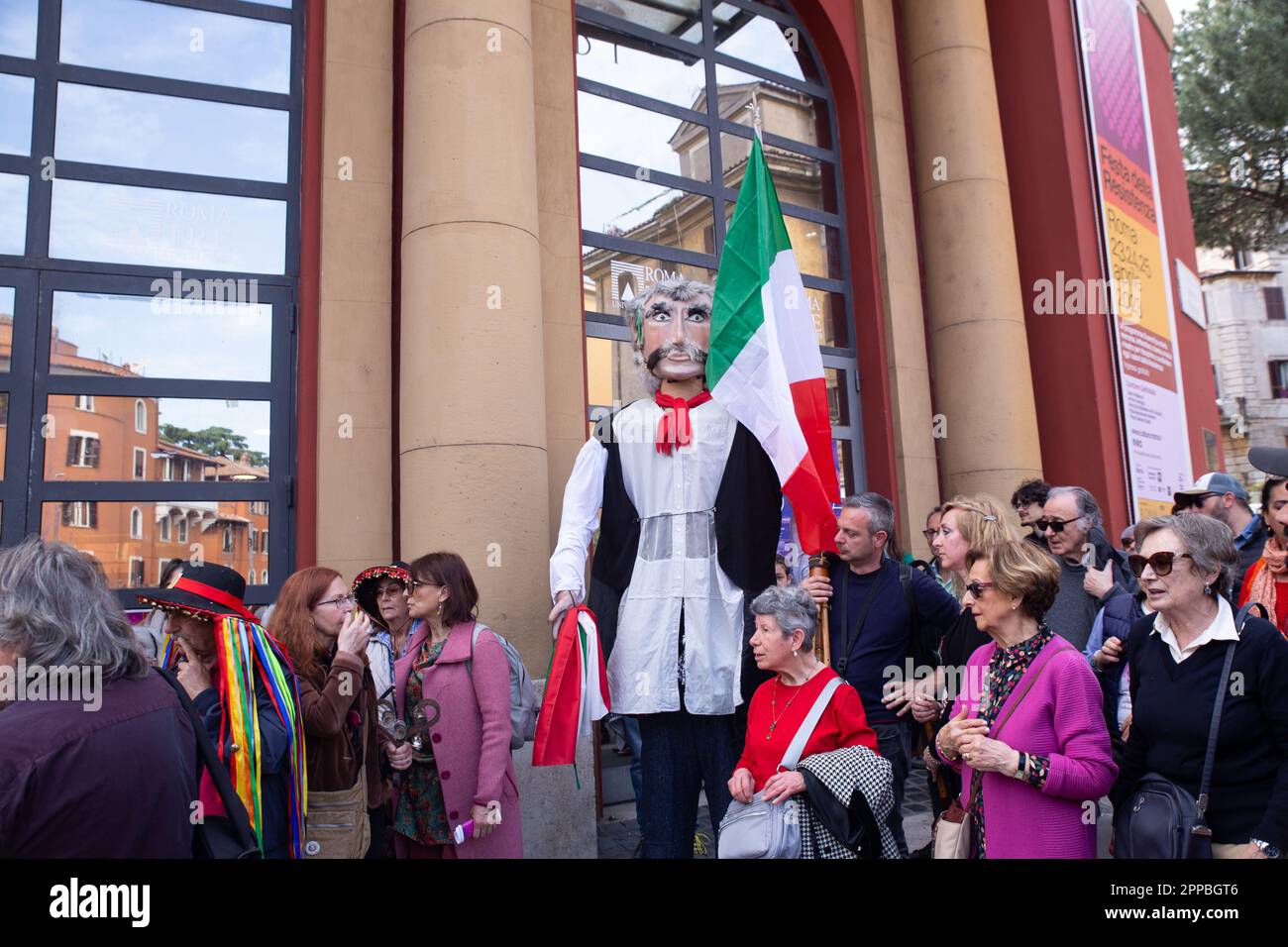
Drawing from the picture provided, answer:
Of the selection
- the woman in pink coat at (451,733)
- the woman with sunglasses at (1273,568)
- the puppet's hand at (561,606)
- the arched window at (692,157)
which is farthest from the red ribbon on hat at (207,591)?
the arched window at (692,157)

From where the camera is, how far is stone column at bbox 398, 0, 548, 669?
→ 477 centimetres

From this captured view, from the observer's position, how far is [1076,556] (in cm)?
409

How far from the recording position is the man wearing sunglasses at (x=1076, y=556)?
4035 millimetres

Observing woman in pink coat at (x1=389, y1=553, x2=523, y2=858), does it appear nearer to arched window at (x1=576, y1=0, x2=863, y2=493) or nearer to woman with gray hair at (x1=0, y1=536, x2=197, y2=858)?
woman with gray hair at (x1=0, y1=536, x2=197, y2=858)

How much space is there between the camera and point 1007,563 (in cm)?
285

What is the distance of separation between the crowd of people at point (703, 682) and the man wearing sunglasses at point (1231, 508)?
21 millimetres

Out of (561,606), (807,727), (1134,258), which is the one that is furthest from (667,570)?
(1134,258)

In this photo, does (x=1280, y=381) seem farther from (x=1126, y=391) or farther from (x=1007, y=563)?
(x=1007, y=563)

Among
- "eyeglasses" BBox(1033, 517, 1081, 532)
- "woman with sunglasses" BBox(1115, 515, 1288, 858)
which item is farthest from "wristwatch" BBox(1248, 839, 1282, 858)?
"eyeglasses" BBox(1033, 517, 1081, 532)

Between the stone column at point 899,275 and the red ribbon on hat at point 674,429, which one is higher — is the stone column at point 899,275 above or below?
above

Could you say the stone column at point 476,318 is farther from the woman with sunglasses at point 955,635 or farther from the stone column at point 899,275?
the stone column at point 899,275

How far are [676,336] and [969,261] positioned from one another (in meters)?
5.28
